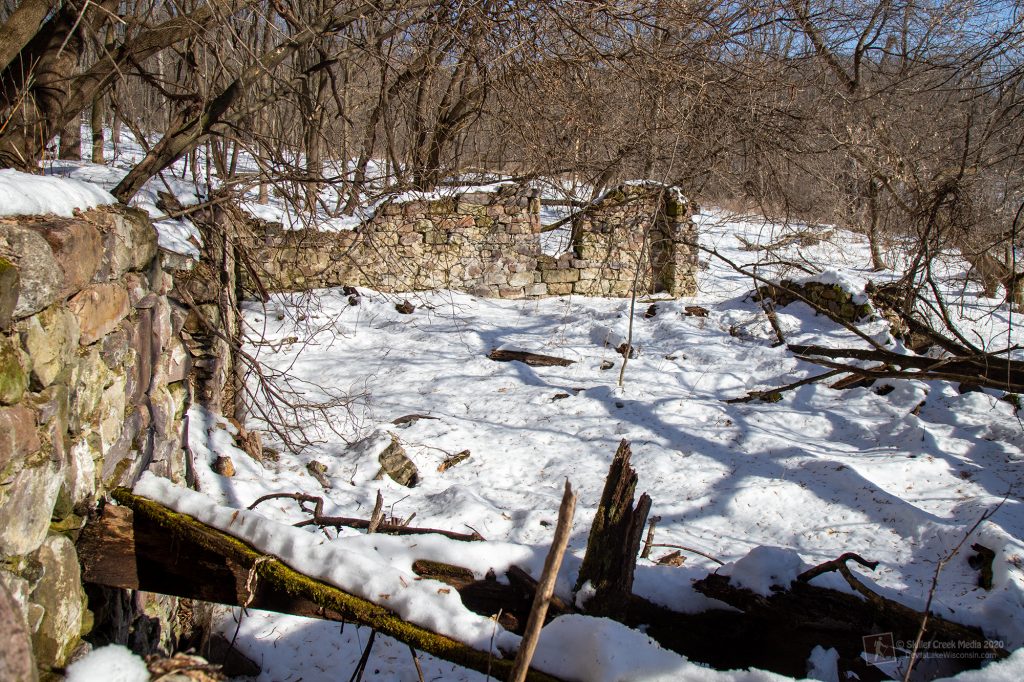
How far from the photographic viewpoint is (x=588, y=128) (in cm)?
577

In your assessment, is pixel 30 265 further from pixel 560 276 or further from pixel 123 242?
pixel 560 276

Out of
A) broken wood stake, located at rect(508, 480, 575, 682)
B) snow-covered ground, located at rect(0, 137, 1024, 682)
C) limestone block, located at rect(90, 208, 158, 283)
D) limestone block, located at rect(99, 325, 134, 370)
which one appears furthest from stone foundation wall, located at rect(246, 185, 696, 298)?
broken wood stake, located at rect(508, 480, 575, 682)

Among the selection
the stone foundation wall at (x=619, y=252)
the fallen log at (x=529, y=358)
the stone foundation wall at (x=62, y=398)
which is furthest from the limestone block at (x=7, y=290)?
the stone foundation wall at (x=619, y=252)

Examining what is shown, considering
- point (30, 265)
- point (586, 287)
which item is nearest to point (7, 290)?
point (30, 265)

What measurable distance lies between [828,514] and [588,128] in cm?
368

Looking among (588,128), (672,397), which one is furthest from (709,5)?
(672,397)

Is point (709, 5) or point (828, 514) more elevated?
point (709, 5)

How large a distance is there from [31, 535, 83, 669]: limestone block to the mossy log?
0.36ft

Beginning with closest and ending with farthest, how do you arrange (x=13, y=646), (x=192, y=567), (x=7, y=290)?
(x=13, y=646), (x=7, y=290), (x=192, y=567)

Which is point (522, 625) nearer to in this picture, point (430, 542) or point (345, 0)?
point (430, 542)

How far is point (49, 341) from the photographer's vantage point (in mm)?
1646

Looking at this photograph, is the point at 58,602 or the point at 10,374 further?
the point at 58,602

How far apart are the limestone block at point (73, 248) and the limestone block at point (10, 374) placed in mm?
259

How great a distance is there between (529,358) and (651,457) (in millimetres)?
2185
